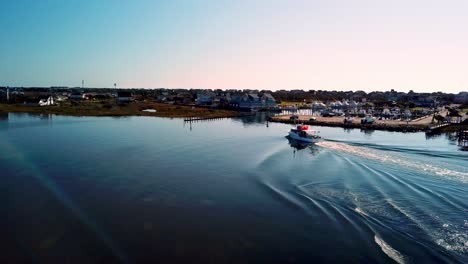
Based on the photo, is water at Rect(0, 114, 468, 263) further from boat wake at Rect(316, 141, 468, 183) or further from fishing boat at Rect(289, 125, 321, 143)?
fishing boat at Rect(289, 125, 321, 143)

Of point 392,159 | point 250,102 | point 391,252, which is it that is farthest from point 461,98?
point 391,252

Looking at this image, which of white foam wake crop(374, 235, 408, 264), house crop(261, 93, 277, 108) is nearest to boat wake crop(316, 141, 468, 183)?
white foam wake crop(374, 235, 408, 264)

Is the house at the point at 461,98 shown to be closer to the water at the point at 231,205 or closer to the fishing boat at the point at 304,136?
the fishing boat at the point at 304,136

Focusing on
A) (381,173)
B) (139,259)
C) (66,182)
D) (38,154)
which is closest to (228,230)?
(139,259)

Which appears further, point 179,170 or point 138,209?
point 179,170

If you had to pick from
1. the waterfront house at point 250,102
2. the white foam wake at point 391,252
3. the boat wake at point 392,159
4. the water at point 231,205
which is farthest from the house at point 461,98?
the white foam wake at point 391,252

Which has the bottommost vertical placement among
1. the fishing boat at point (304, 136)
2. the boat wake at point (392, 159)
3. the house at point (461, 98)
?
the boat wake at point (392, 159)

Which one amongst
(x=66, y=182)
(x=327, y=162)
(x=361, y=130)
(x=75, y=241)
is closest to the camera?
(x=75, y=241)

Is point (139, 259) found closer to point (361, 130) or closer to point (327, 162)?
point (327, 162)

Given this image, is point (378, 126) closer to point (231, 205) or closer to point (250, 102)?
point (250, 102)
